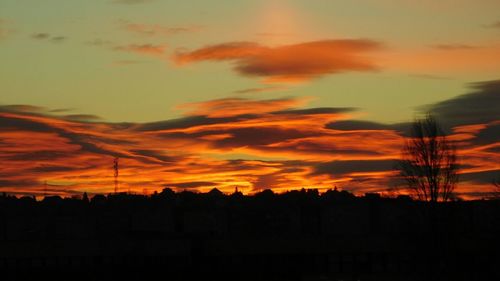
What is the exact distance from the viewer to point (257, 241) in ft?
240

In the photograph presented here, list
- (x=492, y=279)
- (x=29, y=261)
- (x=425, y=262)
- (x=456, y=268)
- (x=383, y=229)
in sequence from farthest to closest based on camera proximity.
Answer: (x=383, y=229)
(x=29, y=261)
(x=425, y=262)
(x=456, y=268)
(x=492, y=279)

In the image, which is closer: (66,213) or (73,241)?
(73,241)

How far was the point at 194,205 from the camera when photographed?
104688 millimetres

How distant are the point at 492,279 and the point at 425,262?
12112mm

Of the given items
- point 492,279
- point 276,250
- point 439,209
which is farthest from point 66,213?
point 492,279

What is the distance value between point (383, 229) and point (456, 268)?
29884 mm

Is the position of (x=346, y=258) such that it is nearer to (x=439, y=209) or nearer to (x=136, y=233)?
(x=439, y=209)

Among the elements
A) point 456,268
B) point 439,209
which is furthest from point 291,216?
point 456,268

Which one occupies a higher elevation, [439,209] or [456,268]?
[439,209]

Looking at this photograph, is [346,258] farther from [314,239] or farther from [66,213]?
[66,213]

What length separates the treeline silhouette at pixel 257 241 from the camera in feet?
185

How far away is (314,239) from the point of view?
72625 mm

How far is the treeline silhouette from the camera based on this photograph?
56.4 m

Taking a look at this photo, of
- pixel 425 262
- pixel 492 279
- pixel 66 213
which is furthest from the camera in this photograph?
pixel 66 213
